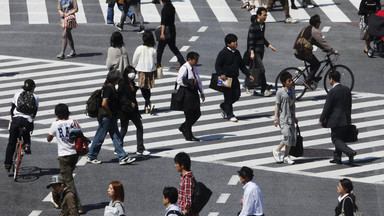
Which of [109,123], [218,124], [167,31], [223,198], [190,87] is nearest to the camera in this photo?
[223,198]

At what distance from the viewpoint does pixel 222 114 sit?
20359 mm

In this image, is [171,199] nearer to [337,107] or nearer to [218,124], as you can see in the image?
[337,107]

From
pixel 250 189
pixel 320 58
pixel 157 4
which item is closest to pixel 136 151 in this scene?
pixel 250 189

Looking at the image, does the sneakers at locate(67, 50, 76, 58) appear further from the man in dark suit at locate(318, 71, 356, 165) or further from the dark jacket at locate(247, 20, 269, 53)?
the man in dark suit at locate(318, 71, 356, 165)

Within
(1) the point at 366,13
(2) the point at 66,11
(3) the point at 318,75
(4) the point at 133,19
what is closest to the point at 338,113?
(3) the point at 318,75

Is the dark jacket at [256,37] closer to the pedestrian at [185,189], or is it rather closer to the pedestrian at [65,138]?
the pedestrian at [65,138]

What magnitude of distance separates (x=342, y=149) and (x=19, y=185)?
19.2 ft

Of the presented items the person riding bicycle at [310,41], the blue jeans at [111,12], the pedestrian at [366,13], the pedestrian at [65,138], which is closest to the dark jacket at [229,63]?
the person riding bicycle at [310,41]

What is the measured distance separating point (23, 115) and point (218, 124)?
5.19 m

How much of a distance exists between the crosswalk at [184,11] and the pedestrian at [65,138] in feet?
49.3

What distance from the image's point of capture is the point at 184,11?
100 feet

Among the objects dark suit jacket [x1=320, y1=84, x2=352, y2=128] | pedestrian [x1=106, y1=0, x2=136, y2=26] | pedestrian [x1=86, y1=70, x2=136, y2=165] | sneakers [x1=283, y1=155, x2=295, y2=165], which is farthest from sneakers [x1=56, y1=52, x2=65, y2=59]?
dark suit jacket [x1=320, y1=84, x2=352, y2=128]

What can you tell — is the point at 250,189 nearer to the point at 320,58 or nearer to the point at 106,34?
the point at 320,58

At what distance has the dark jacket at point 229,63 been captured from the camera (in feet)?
64.6
